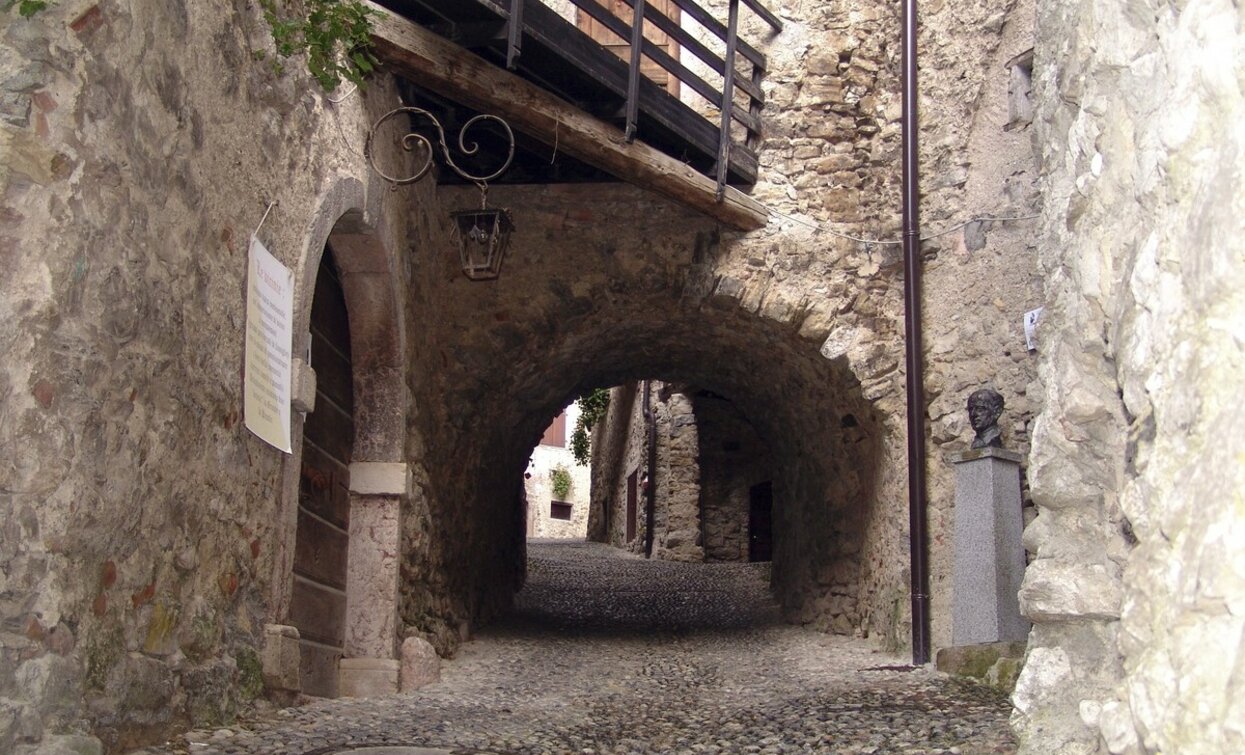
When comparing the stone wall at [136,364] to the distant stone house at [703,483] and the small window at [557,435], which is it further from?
the small window at [557,435]

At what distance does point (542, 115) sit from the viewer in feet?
18.6

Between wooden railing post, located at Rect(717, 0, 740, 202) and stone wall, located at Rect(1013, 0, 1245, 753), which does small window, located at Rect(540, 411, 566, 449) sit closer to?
wooden railing post, located at Rect(717, 0, 740, 202)

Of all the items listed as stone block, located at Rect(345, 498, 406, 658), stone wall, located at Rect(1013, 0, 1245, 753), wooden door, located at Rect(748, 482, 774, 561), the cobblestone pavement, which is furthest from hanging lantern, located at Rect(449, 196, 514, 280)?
wooden door, located at Rect(748, 482, 774, 561)

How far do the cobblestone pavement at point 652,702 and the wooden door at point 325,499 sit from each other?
0.36 m

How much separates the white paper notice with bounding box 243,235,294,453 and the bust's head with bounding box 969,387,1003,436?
10.2 feet

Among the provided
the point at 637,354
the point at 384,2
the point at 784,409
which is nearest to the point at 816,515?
the point at 784,409

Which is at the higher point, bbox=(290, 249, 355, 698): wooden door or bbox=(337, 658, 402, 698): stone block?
bbox=(290, 249, 355, 698): wooden door

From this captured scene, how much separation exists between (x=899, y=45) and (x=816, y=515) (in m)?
3.06

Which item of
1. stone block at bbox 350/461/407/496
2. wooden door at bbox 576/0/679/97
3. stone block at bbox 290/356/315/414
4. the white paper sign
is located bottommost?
stone block at bbox 350/461/407/496

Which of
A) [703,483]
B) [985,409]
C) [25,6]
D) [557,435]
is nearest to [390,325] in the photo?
[985,409]

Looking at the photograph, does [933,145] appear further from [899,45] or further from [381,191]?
[381,191]

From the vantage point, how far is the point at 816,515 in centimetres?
832

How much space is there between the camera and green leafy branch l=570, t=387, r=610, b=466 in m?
20.2

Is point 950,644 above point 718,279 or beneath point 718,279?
beneath
